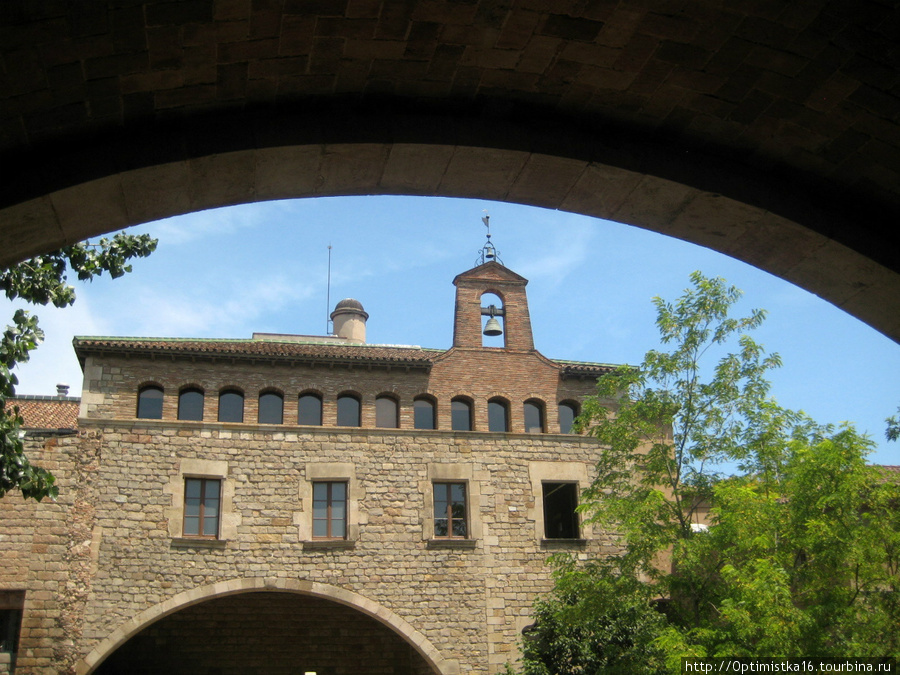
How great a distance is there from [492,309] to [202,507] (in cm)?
926

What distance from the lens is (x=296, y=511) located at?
2128 centimetres

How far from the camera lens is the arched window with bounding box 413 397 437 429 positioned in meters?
23.0

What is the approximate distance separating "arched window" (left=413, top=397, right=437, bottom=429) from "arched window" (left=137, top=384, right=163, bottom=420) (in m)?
6.33

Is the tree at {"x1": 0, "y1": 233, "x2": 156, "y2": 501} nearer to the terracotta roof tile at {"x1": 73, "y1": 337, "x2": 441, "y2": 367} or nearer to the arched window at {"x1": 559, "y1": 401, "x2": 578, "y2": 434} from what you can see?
the terracotta roof tile at {"x1": 73, "y1": 337, "x2": 441, "y2": 367}

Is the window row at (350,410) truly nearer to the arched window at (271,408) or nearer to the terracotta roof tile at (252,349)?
the arched window at (271,408)

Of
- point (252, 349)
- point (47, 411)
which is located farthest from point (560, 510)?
point (47, 411)

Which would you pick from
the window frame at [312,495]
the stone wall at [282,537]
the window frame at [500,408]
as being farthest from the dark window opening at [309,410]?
the window frame at [500,408]

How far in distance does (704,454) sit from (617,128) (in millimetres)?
11994

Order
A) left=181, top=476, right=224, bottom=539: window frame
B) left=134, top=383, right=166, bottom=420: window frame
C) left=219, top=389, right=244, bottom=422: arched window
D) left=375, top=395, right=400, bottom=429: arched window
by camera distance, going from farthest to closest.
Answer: left=375, top=395, right=400, bottom=429: arched window, left=219, top=389, right=244, bottom=422: arched window, left=134, top=383, right=166, bottom=420: window frame, left=181, top=476, right=224, bottom=539: window frame

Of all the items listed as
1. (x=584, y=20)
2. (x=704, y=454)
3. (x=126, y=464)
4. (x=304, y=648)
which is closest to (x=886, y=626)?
(x=704, y=454)

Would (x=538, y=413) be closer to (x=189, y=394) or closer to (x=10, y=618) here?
(x=189, y=394)

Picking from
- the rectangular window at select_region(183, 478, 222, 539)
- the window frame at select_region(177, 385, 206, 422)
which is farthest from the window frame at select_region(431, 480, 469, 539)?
the window frame at select_region(177, 385, 206, 422)

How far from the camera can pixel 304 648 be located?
73.3 feet

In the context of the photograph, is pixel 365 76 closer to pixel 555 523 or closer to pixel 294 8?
pixel 294 8
